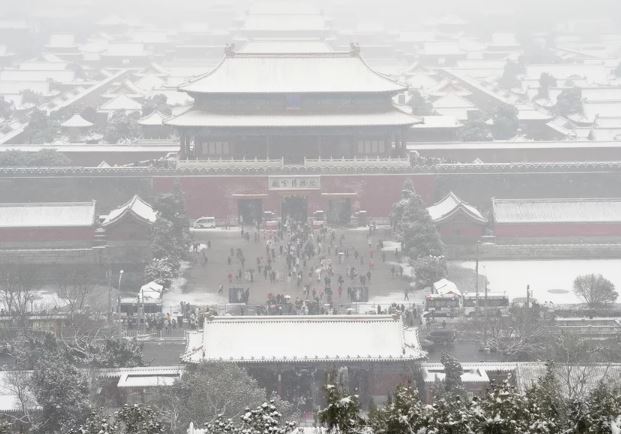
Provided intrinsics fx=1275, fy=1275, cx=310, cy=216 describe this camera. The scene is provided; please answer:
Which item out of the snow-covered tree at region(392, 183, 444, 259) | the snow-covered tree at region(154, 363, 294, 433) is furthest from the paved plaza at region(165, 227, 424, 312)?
the snow-covered tree at region(154, 363, 294, 433)

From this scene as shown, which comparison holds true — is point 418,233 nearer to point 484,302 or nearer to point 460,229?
point 460,229

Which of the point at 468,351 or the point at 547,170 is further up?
the point at 547,170

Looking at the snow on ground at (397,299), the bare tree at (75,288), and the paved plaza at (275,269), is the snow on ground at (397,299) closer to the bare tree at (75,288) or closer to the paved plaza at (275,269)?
the paved plaza at (275,269)

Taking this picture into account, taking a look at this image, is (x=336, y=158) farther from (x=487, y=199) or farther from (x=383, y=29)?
(x=383, y=29)

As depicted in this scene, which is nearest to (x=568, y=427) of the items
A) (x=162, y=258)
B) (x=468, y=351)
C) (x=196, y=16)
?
(x=468, y=351)

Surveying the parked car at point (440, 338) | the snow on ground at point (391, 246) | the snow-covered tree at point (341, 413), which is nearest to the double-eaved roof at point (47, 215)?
the snow on ground at point (391, 246)

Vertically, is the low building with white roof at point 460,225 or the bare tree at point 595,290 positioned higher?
the low building with white roof at point 460,225

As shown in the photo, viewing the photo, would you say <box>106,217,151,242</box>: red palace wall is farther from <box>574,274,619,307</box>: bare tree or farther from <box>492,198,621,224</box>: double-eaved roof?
<box>574,274,619,307</box>: bare tree
